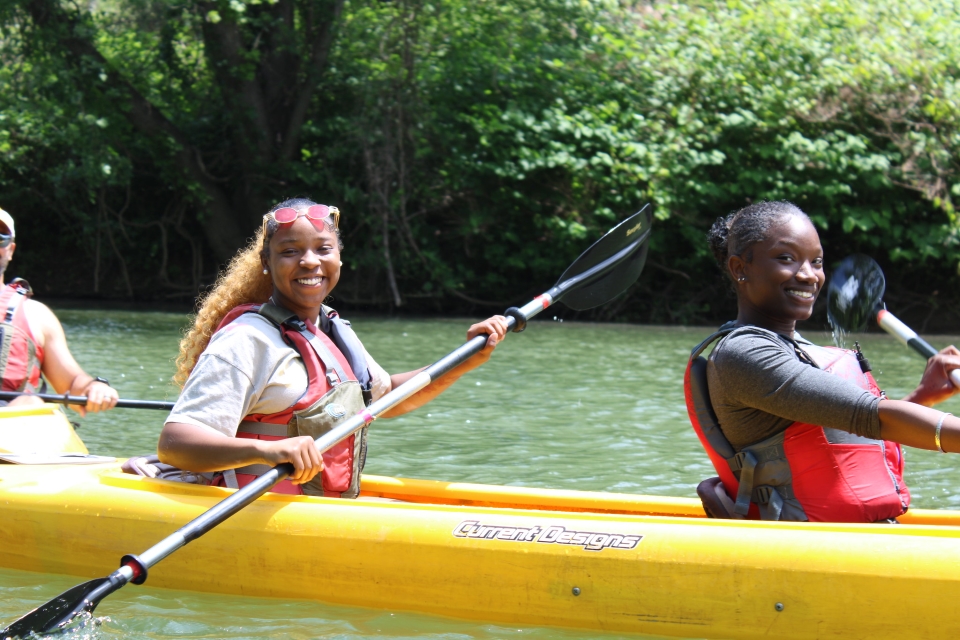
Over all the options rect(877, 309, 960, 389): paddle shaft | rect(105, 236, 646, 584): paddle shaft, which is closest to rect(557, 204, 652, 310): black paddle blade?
rect(105, 236, 646, 584): paddle shaft

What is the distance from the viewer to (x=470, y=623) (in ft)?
9.09

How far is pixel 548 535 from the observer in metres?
2.67

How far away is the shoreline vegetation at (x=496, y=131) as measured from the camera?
11875 millimetres

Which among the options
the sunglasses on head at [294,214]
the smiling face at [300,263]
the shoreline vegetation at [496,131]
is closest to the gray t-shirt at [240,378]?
the smiling face at [300,263]

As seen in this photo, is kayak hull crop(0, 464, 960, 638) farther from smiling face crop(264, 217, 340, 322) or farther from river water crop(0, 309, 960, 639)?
smiling face crop(264, 217, 340, 322)

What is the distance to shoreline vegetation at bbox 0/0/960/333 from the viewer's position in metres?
11.9

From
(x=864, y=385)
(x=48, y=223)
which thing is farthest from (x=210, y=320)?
(x=48, y=223)

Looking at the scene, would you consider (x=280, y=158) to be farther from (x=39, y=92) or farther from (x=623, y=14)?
(x=623, y=14)

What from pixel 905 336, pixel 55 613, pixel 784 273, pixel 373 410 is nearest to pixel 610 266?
pixel 905 336

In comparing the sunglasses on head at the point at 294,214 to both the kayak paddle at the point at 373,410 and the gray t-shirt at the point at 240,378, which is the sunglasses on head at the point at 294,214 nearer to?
the gray t-shirt at the point at 240,378

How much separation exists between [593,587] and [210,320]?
3.89 feet

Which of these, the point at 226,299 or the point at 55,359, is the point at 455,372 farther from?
the point at 55,359

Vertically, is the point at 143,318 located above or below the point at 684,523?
below

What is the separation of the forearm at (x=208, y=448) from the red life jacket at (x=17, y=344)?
1.59 meters
